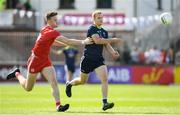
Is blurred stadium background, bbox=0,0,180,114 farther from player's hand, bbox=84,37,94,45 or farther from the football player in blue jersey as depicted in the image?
player's hand, bbox=84,37,94,45

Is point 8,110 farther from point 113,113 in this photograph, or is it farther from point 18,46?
point 18,46

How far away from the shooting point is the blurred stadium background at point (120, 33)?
41.0m

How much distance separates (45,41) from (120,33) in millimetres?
28572

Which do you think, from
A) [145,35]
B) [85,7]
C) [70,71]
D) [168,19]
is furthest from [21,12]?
[168,19]

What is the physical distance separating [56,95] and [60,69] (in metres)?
23.0

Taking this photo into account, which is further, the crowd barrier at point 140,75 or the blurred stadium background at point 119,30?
the blurred stadium background at point 119,30

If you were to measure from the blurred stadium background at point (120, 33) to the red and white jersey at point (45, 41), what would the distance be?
72.8ft

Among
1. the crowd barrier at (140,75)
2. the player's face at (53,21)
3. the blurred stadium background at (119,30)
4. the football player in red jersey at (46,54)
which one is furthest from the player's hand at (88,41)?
the blurred stadium background at (119,30)

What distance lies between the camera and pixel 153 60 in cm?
4222

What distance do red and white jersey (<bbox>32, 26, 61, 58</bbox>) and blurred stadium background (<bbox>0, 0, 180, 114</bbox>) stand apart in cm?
2219

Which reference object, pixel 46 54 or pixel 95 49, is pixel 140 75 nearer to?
pixel 95 49

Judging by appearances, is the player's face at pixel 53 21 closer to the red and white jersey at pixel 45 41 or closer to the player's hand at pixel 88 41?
the red and white jersey at pixel 45 41

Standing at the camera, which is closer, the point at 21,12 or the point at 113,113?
the point at 113,113

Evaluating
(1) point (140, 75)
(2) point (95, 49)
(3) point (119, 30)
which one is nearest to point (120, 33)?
(3) point (119, 30)
